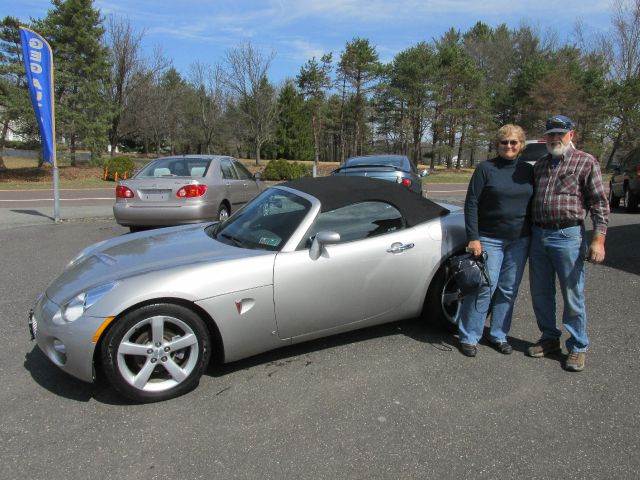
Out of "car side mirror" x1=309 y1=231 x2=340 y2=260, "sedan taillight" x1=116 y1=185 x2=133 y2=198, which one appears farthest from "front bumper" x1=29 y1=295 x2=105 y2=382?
"sedan taillight" x1=116 y1=185 x2=133 y2=198

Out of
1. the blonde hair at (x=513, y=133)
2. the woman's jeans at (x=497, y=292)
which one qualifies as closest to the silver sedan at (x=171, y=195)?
the woman's jeans at (x=497, y=292)

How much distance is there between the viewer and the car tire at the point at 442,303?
4035mm

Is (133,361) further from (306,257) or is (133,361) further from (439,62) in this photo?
(439,62)

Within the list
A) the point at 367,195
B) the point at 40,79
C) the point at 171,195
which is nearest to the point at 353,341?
the point at 367,195

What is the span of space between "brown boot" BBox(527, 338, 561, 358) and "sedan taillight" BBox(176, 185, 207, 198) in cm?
586

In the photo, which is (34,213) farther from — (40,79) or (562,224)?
(562,224)

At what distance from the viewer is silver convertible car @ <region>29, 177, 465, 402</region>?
3.01 meters

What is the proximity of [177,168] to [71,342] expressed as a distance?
597cm

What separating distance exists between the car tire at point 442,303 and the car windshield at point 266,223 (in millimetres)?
1242

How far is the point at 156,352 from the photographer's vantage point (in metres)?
3.06

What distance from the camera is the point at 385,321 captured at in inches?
154

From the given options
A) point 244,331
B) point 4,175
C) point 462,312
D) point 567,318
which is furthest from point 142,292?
point 4,175

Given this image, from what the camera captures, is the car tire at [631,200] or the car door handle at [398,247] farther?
the car tire at [631,200]

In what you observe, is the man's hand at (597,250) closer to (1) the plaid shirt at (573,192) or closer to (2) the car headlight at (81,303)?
(1) the plaid shirt at (573,192)
